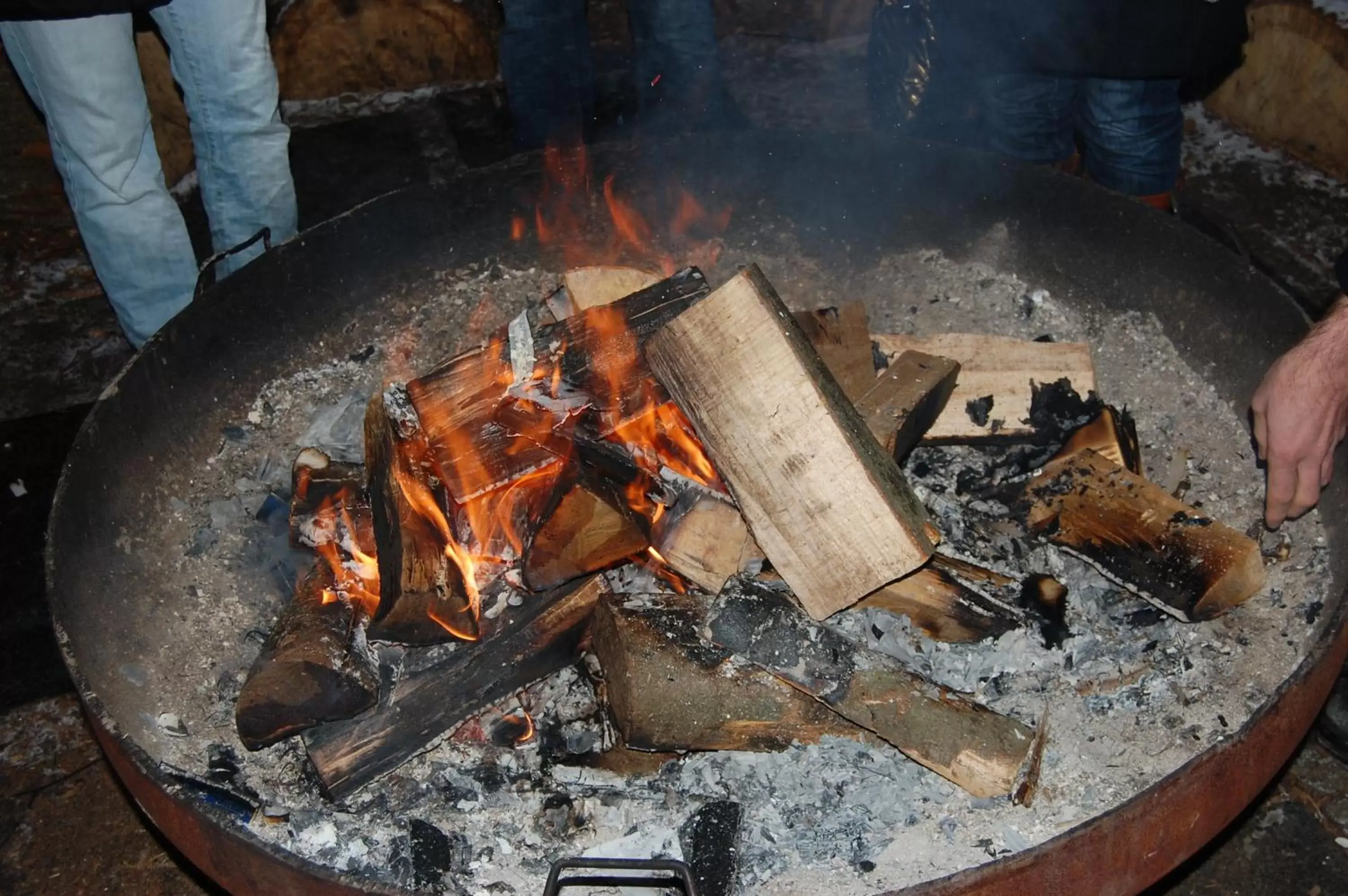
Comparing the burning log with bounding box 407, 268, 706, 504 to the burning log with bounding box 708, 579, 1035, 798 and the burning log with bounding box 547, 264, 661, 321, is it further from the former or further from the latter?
the burning log with bounding box 708, 579, 1035, 798

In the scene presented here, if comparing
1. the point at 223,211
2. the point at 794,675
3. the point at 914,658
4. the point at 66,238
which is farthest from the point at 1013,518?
the point at 66,238

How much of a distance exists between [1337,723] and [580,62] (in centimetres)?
286

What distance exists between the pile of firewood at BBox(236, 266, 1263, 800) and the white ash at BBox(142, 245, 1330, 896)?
0.05 meters

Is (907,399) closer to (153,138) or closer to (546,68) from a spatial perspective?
(546,68)

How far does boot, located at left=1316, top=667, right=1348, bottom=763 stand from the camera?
2.48 meters

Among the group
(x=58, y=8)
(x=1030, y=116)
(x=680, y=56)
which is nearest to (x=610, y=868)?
(x=58, y=8)

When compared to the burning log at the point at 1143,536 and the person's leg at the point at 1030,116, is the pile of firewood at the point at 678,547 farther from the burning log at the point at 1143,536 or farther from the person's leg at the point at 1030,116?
the person's leg at the point at 1030,116

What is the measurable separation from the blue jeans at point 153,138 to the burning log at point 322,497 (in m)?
1.06

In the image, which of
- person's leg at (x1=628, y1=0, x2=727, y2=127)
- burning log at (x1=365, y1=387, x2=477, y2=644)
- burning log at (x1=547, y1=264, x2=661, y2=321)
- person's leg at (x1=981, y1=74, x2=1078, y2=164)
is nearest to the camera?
burning log at (x1=365, y1=387, x2=477, y2=644)

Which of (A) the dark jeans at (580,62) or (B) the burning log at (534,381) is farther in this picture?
(A) the dark jeans at (580,62)

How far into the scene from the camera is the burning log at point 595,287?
2.61 meters

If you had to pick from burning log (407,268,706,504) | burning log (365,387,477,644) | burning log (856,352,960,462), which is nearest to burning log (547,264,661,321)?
burning log (407,268,706,504)

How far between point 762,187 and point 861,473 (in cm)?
127

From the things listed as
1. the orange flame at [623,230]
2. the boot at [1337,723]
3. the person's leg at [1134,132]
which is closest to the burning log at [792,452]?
the orange flame at [623,230]
